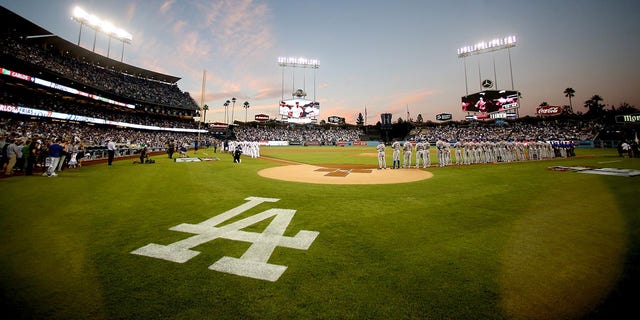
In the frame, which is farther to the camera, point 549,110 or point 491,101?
point 549,110

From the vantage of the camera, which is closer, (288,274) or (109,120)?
(288,274)

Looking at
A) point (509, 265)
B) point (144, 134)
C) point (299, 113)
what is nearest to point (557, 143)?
point (509, 265)

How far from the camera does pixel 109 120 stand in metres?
49.1

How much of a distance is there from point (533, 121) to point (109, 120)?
97.0 meters

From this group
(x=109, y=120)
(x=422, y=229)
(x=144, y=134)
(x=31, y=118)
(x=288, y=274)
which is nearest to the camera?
(x=288, y=274)

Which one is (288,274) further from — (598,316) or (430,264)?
(598,316)

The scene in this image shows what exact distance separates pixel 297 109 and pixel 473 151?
58432 mm

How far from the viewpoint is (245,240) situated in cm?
433

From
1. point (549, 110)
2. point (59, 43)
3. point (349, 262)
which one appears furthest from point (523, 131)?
point (59, 43)

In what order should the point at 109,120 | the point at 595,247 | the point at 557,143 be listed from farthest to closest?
the point at 109,120
the point at 557,143
the point at 595,247

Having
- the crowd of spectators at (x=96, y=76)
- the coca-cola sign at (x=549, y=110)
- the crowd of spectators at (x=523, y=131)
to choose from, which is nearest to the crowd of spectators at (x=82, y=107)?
the crowd of spectators at (x=96, y=76)

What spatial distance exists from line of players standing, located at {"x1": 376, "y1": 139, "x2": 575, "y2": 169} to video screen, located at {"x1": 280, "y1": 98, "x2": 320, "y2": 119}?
54364mm

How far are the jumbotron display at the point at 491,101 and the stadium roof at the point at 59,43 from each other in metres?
79.8

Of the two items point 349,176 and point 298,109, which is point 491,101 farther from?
point 349,176
